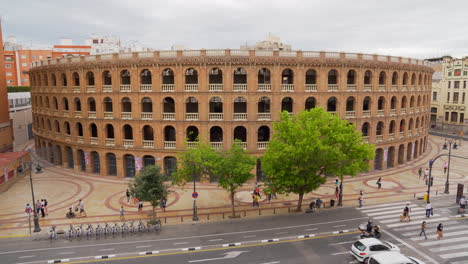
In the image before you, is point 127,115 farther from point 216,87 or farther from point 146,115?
point 216,87

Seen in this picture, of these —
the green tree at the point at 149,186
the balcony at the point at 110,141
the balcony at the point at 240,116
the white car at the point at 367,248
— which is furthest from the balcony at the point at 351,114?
the balcony at the point at 110,141

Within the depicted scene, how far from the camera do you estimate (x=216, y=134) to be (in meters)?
48.4

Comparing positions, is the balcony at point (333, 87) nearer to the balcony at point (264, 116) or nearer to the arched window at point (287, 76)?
the arched window at point (287, 76)

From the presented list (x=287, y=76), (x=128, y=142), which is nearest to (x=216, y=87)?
(x=287, y=76)

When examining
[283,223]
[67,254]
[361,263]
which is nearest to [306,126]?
[283,223]

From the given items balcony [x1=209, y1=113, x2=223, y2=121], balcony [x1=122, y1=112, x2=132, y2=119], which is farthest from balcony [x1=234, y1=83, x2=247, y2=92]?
balcony [x1=122, y1=112, x2=132, y2=119]

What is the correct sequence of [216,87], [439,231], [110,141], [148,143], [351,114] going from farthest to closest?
1. [351,114]
2. [110,141]
3. [148,143]
4. [216,87]
5. [439,231]

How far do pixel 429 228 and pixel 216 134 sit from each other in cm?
2906

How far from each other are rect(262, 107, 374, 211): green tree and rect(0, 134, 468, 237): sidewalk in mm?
3836

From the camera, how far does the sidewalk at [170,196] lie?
1353 inches

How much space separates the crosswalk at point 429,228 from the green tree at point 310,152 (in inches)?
234

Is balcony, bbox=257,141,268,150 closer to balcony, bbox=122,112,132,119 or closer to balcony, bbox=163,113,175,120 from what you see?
balcony, bbox=163,113,175,120

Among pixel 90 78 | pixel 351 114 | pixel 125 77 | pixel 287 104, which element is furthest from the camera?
pixel 90 78

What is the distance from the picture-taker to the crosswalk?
26078mm
